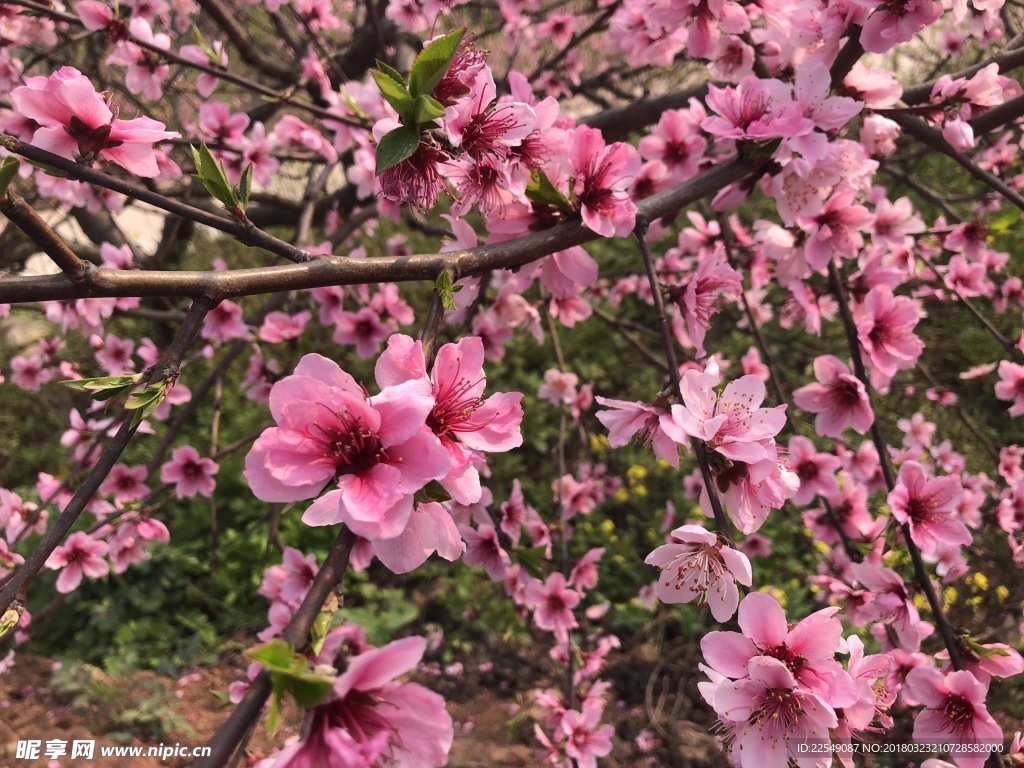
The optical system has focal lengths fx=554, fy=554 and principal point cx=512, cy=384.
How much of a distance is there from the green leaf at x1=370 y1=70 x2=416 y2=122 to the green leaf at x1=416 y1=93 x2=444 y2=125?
1cm

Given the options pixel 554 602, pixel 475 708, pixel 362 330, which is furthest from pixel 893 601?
pixel 475 708

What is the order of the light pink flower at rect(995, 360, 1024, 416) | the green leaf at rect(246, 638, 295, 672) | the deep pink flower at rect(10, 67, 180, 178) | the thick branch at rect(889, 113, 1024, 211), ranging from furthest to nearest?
the light pink flower at rect(995, 360, 1024, 416), the thick branch at rect(889, 113, 1024, 211), the deep pink flower at rect(10, 67, 180, 178), the green leaf at rect(246, 638, 295, 672)

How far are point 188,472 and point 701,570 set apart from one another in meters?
1.97

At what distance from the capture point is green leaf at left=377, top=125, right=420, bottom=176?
0.74 metres

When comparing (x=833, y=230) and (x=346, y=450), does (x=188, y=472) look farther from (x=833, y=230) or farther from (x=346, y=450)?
(x=833, y=230)

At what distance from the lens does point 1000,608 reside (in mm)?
2633

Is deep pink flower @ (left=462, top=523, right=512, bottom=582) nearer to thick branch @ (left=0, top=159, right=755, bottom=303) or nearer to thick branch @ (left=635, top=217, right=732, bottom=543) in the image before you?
thick branch @ (left=635, top=217, right=732, bottom=543)

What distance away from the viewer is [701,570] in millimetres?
967

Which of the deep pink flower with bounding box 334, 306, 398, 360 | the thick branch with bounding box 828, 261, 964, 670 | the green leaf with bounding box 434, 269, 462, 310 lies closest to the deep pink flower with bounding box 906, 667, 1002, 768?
the thick branch with bounding box 828, 261, 964, 670

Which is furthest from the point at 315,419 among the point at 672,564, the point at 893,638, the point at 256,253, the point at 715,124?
the point at 256,253

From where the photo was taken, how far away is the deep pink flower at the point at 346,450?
625 mm

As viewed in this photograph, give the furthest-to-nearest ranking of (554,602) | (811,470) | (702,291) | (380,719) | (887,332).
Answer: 1. (554,602)
2. (811,470)
3. (887,332)
4. (702,291)
5. (380,719)

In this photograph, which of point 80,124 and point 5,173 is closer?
point 5,173

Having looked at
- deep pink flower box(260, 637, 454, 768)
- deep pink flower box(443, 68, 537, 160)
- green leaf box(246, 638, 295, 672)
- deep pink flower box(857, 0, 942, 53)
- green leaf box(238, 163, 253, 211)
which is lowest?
deep pink flower box(260, 637, 454, 768)
